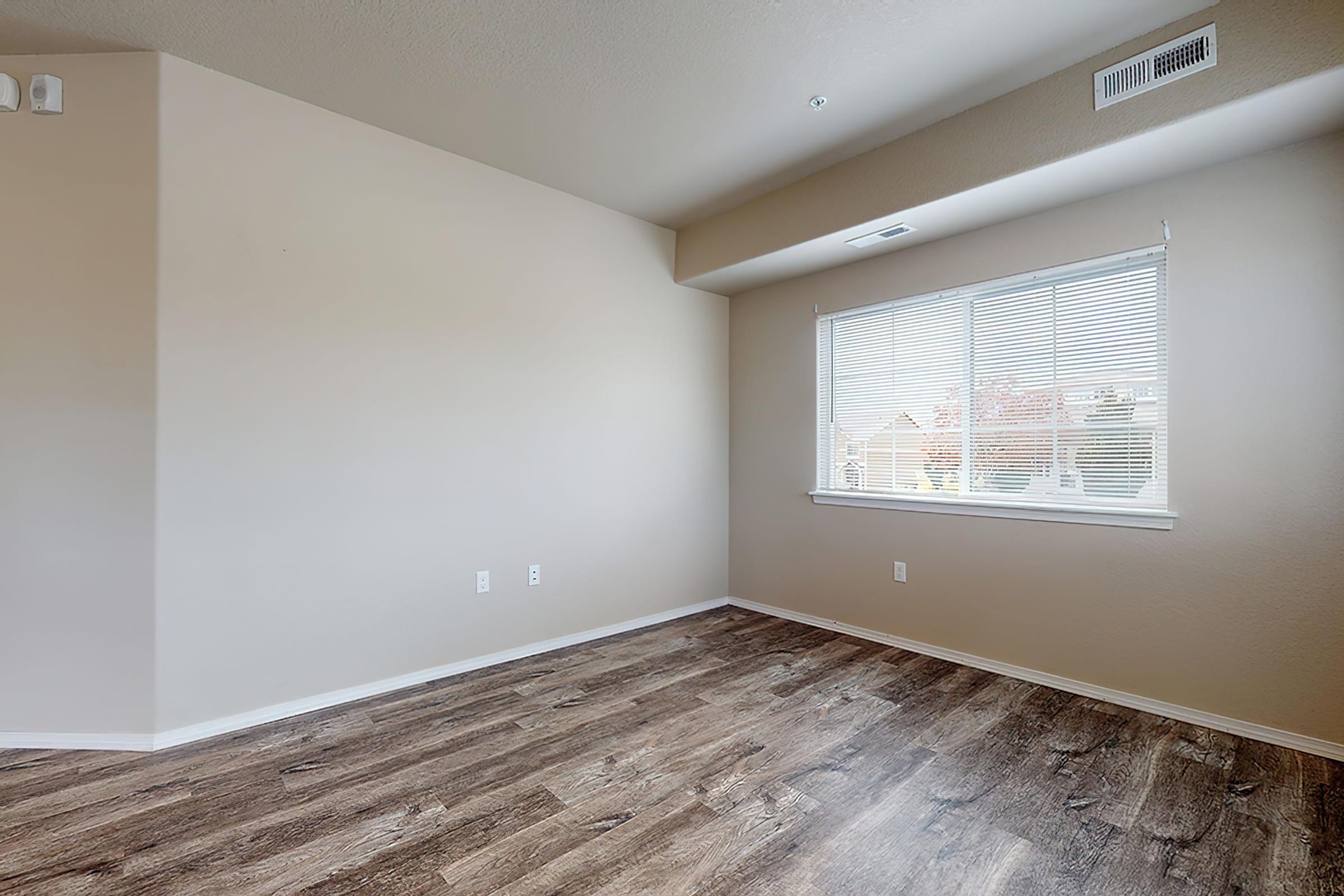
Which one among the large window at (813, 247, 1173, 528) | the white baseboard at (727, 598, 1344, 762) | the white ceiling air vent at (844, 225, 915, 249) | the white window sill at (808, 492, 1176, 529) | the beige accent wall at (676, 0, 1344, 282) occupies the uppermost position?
the beige accent wall at (676, 0, 1344, 282)

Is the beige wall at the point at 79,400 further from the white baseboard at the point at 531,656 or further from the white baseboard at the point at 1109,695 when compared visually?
the white baseboard at the point at 1109,695

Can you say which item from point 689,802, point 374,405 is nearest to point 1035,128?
point 689,802

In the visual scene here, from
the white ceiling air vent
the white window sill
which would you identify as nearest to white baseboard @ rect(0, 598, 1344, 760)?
the white window sill

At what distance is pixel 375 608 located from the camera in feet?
9.55

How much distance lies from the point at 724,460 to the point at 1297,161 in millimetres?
3308

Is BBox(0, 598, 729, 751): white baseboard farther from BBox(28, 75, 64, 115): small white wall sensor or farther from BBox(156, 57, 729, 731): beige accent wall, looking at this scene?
BBox(28, 75, 64, 115): small white wall sensor

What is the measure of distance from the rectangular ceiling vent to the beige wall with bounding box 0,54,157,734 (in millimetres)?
3723

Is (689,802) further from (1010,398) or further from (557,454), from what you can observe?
(1010,398)

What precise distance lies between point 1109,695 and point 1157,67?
2637mm

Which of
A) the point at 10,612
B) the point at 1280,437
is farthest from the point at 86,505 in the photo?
the point at 1280,437

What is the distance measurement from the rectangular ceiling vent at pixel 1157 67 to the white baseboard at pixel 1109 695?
254 cm

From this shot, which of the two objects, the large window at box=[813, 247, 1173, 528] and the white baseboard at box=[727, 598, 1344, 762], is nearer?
the white baseboard at box=[727, 598, 1344, 762]

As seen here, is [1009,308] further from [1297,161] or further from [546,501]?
[546,501]

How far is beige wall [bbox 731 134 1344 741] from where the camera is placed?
2.30m
